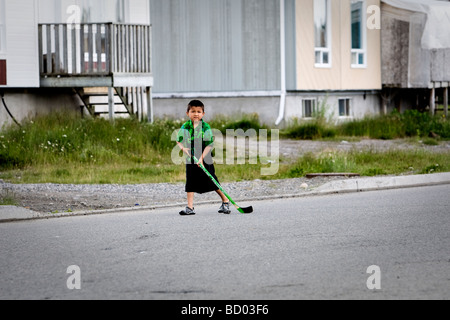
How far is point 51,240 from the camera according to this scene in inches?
336

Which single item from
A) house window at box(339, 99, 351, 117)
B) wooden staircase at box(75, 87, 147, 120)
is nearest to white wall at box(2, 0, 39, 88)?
wooden staircase at box(75, 87, 147, 120)

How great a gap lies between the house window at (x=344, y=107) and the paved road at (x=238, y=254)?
1687 centimetres

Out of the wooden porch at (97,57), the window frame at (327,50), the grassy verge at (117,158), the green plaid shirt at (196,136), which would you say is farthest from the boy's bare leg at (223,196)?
the window frame at (327,50)

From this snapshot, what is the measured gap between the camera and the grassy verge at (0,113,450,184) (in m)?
14.6

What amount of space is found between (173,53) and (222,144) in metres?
7.00

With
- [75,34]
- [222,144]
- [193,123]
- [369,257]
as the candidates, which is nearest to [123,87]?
[75,34]

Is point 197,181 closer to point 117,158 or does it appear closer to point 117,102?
point 117,158

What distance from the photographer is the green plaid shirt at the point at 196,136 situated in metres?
10.3

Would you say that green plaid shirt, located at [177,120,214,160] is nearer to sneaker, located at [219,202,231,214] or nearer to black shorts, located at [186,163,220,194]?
black shorts, located at [186,163,220,194]

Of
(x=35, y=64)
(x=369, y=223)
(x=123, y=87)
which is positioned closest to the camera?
(x=369, y=223)

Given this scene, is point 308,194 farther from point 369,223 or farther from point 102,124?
point 102,124

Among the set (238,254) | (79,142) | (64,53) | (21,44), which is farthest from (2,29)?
(238,254)

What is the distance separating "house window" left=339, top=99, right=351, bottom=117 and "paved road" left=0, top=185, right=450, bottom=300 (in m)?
16.9

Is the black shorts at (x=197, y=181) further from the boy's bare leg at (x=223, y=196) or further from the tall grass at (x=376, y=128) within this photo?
the tall grass at (x=376, y=128)
